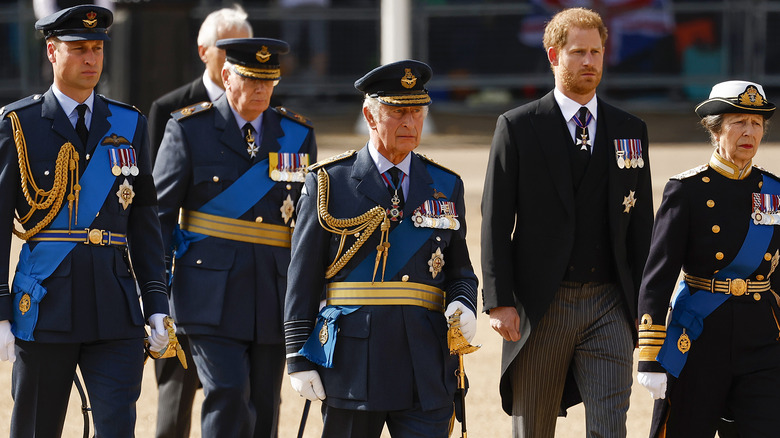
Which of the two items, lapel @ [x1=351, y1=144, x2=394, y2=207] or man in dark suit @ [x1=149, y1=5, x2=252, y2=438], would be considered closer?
lapel @ [x1=351, y1=144, x2=394, y2=207]

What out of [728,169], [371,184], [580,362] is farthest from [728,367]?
[371,184]

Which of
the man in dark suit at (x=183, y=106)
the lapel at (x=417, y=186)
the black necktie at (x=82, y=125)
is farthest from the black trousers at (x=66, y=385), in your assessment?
the lapel at (x=417, y=186)

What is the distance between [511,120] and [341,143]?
1384 centimetres

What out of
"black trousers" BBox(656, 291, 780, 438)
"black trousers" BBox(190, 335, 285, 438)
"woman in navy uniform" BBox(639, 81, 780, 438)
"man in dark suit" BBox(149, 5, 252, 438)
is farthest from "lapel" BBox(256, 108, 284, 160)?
Answer: "black trousers" BBox(656, 291, 780, 438)

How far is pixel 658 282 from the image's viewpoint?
5223 mm

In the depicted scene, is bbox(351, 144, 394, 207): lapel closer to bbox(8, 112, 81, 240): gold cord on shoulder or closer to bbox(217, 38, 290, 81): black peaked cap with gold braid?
bbox(8, 112, 81, 240): gold cord on shoulder

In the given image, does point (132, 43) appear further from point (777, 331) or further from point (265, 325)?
point (777, 331)

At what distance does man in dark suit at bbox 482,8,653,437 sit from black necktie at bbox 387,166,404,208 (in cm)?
55

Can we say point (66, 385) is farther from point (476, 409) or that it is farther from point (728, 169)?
point (476, 409)

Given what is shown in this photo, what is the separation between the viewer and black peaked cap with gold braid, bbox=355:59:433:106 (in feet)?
15.5

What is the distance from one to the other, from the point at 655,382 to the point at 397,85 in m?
1.47

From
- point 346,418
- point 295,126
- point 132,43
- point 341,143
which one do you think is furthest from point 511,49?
point 346,418

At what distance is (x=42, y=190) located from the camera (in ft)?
16.5

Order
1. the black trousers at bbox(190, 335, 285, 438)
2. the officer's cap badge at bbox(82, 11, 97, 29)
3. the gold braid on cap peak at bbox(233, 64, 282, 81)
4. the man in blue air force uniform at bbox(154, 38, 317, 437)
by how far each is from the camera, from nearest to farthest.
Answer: the officer's cap badge at bbox(82, 11, 97, 29) < the black trousers at bbox(190, 335, 285, 438) < the man in blue air force uniform at bbox(154, 38, 317, 437) < the gold braid on cap peak at bbox(233, 64, 282, 81)
